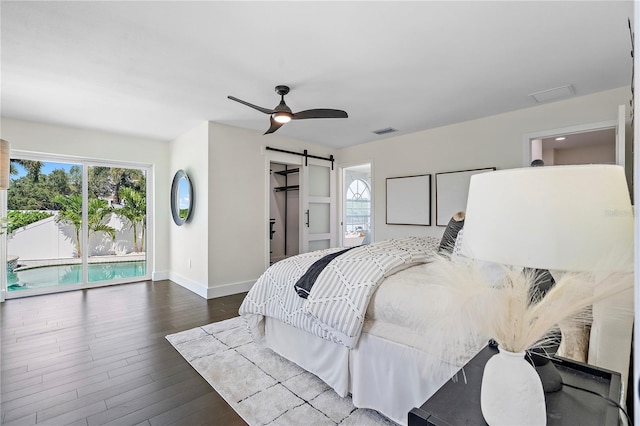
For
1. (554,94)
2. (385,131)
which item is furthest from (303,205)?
(554,94)

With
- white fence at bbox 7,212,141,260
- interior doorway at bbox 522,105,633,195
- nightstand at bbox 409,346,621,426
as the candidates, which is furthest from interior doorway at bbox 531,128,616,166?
white fence at bbox 7,212,141,260

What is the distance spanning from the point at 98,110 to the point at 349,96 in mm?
3132

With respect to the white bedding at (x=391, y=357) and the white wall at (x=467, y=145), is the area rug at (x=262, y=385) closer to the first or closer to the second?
the white bedding at (x=391, y=357)

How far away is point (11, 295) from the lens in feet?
13.6

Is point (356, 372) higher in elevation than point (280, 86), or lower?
lower

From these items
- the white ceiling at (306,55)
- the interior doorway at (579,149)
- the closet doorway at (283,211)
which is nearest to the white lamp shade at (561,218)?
the white ceiling at (306,55)

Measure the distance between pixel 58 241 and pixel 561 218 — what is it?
5.99 m

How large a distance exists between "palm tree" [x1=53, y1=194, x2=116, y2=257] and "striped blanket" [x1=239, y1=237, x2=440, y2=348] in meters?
3.84

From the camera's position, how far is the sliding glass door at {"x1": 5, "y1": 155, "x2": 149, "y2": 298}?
4.27 meters

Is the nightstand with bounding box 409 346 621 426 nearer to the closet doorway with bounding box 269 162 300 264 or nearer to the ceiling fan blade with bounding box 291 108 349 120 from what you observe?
the ceiling fan blade with bounding box 291 108 349 120

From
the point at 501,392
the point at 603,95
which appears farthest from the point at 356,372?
the point at 603,95

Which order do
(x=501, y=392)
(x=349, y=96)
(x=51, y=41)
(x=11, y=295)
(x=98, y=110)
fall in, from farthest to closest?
(x=11, y=295), (x=98, y=110), (x=349, y=96), (x=51, y=41), (x=501, y=392)

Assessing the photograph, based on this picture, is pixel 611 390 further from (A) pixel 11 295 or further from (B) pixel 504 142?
(A) pixel 11 295

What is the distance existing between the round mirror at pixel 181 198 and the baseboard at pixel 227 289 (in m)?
1.25
